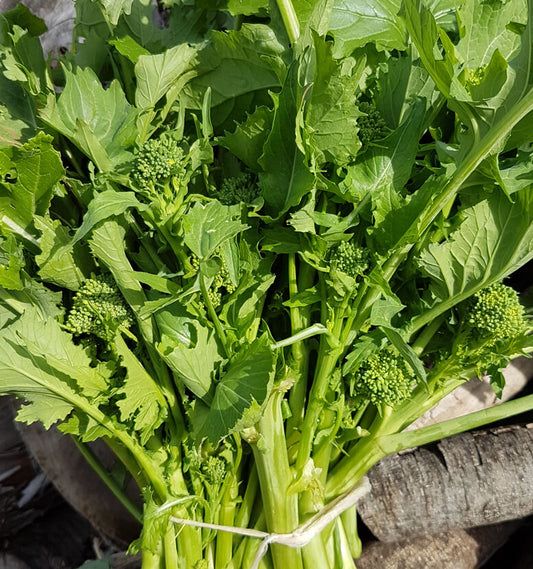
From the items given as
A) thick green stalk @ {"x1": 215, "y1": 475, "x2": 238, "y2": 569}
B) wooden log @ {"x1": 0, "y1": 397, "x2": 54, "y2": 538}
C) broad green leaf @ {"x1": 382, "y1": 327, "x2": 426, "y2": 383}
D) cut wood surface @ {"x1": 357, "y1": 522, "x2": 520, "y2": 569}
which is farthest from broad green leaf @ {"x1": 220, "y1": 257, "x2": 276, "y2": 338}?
wooden log @ {"x1": 0, "y1": 397, "x2": 54, "y2": 538}

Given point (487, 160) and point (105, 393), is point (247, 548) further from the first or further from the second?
point (487, 160)

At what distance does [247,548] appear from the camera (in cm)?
100

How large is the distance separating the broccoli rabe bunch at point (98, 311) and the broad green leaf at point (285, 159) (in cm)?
28

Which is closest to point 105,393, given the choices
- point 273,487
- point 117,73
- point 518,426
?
point 273,487

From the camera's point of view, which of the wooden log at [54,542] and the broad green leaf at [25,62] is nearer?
the broad green leaf at [25,62]

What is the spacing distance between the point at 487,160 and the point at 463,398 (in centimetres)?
75

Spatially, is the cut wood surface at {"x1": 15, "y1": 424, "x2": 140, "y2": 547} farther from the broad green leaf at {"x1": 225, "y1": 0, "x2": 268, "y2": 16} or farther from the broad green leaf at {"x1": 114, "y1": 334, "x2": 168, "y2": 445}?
the broad green leaf at {"x1": 225, "y1": 0, "x2": 268, "y2": 16}

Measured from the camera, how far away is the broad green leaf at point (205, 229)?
2.31ft

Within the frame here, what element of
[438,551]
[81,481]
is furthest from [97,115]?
[438,551]

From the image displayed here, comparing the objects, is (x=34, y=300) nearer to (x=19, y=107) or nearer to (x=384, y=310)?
(x=19, y=107)

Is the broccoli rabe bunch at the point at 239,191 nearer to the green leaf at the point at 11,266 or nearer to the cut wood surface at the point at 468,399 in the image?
the green leaf at the point at 11,266

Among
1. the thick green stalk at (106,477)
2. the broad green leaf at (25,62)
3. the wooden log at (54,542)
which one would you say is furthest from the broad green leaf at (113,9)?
the wooden log at (54,542)

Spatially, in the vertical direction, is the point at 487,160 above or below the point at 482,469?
above

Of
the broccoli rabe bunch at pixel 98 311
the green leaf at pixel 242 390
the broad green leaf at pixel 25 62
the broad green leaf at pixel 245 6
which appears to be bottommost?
the green leaf at pixel 242 390
